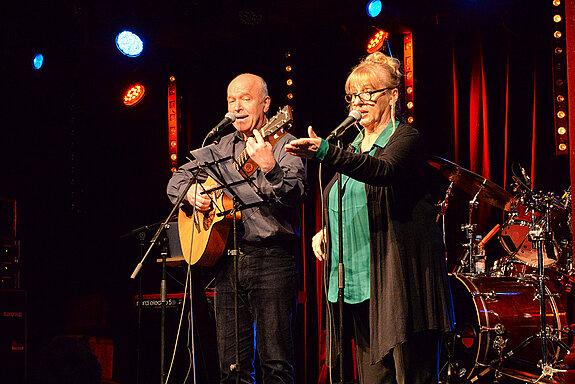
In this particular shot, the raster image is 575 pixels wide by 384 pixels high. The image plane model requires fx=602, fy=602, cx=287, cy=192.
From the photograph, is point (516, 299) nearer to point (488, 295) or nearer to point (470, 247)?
point (488, 295)

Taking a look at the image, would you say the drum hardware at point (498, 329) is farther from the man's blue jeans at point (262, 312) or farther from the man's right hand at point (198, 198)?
the man's right hand at point (198, 198)

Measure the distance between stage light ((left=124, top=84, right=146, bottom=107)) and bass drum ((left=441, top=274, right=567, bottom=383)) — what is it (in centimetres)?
503

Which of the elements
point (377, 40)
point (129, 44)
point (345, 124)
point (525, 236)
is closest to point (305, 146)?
point (345, 124)

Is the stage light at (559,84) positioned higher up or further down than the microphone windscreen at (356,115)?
higher up

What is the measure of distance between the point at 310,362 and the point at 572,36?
4.78 meters

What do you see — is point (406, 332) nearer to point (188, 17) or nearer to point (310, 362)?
point (310, 362)

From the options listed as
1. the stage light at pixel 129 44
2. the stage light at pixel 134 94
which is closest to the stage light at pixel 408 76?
the stage light at pixel 129 44

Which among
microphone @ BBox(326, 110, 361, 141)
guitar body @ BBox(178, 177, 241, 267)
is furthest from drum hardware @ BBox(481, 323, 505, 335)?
microphone @ BBox(326, 110, 361, 141)

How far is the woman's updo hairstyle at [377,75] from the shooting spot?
245cm

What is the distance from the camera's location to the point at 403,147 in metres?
2.26

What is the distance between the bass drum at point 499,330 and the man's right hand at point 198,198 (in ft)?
7.10

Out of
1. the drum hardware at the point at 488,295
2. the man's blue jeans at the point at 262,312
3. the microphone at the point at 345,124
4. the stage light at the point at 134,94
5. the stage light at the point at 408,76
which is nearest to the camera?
the microphone at the point at 345,124

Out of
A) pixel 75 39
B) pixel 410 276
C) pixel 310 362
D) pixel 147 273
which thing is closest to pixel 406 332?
pixel 410 276

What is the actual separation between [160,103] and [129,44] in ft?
3.51
